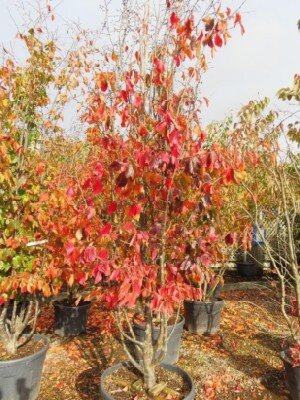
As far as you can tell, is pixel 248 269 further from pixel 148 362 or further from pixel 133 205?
pixel 133 205

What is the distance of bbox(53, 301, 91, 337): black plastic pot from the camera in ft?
17.3

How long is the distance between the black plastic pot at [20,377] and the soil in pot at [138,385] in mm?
903

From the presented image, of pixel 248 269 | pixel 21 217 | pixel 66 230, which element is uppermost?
pixel 21 217

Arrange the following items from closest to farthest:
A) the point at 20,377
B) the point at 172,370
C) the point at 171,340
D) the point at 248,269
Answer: the point at 172,370
the point at 20,377
the point at 171,340
the point at 248,269

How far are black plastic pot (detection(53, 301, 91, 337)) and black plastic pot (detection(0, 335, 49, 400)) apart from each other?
5.38 feet

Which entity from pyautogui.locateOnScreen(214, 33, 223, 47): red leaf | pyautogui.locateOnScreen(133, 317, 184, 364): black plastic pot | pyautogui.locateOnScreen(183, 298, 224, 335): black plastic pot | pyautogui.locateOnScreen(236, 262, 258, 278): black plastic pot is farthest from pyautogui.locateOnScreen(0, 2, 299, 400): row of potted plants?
pyautogui.locateOnScreen(236, 262, 258, 278): black plastic pot

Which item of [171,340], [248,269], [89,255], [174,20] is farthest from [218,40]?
[248,269]

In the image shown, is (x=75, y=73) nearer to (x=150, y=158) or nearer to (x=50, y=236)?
(x=50, y=236)

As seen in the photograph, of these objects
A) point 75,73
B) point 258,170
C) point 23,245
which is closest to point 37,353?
point 23,245

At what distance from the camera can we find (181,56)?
245cm

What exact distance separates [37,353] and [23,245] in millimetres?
1113

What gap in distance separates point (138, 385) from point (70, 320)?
8.35ft

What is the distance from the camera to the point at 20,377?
3.42m

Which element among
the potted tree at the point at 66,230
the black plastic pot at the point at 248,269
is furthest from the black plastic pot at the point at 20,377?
the black plastic pot at the point at 248,269
